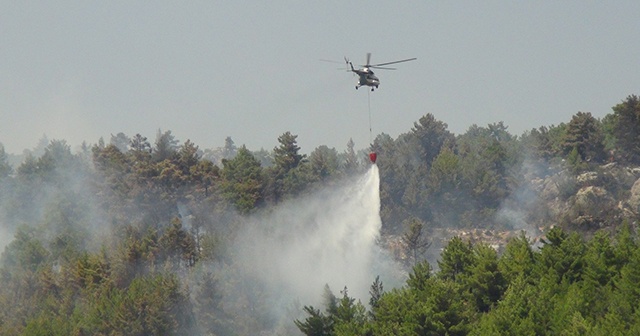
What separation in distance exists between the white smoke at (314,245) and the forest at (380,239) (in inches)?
66.7

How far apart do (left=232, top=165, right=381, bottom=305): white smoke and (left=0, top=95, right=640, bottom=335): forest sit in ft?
5.56

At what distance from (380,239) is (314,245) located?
43.6ft

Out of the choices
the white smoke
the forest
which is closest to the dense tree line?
the forest

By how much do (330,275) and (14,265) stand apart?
39.6 m

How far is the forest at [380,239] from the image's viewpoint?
66.3 meters

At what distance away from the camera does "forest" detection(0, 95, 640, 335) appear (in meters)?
66.3

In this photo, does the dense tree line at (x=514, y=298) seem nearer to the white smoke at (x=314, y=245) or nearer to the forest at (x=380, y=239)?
the forest at (x=380, y=239)

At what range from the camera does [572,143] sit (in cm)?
11581

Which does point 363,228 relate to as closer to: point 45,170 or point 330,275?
point 330,275

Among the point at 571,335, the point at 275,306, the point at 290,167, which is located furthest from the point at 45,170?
the point at 571,335

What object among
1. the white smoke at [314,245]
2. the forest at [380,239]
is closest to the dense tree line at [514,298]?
the forest at [380,239]

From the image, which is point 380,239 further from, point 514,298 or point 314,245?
point 514,298

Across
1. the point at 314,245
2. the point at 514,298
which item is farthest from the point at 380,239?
the point at 514,298

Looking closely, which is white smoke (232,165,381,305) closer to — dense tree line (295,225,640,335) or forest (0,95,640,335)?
forest (0,95,640,335)
